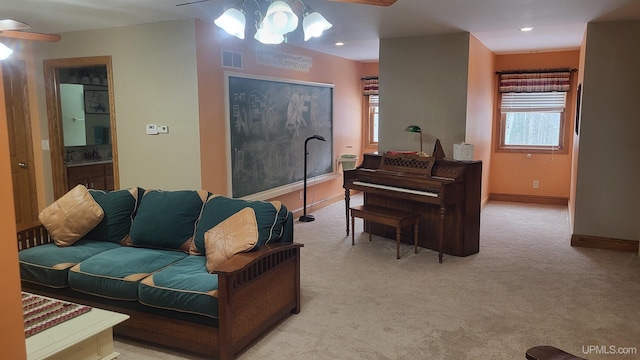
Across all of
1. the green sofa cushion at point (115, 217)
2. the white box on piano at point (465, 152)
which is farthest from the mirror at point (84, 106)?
the white box on piano at point (465, 152)

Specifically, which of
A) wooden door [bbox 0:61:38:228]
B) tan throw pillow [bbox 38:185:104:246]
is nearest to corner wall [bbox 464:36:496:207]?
tan throw pillow [bbox 38:185:104:246]

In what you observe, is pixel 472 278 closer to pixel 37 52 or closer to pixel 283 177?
pixel 283 177

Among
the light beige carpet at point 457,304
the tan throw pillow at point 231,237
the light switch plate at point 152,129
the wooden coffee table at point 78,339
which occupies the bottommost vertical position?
the light beige carpet at point 457,304

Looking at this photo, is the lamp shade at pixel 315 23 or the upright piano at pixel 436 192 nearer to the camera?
the lamp shade at pixel 315 23

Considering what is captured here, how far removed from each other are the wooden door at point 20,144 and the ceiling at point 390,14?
67cm

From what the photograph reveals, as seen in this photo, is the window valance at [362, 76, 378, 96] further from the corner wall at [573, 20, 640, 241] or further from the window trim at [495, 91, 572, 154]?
the corner wall at [573, 20, 640, 241]

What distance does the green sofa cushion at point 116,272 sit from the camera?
2717mm

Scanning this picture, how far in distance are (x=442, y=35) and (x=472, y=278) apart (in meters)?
2.73

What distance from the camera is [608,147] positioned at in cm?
467

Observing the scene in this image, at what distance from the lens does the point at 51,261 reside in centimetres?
298

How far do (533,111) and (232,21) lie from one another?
18.7 ft

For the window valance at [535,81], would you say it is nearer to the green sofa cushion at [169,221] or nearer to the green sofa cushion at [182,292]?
the green sofa cushion at [169,221]

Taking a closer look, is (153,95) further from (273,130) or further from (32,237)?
(32,237)

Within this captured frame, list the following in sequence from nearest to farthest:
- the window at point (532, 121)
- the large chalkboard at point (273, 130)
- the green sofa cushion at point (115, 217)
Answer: the green sofa cushion at point (115, 217) → the large chalkboard at point (273, 130) → the window at point (532, 121)
